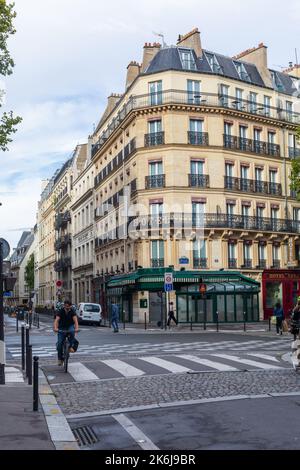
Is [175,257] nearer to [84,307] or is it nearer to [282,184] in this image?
[84,307]

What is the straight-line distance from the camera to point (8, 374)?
1282cm

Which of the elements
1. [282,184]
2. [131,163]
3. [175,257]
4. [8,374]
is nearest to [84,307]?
[175,257]

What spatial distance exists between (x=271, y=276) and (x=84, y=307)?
41.8 ft

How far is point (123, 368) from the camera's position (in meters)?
13.5

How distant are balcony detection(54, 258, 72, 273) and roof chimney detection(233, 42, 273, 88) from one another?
3076 centimetres

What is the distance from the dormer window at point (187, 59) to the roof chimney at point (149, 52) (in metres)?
2.30

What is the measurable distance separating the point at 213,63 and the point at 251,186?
8900mm

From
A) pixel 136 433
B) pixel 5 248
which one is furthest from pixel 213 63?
pixel 136 433

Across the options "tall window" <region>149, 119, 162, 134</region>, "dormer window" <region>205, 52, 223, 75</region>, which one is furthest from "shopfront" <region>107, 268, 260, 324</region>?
"dormer window" <region>205, 52, 223, 75</region>

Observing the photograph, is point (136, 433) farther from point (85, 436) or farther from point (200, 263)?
point (200, 263)

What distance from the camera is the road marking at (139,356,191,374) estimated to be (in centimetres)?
1295

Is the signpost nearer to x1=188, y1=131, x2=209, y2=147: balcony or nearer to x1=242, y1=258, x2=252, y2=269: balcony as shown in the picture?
x1=188, y1=131, x2=209, y2=147: balcony

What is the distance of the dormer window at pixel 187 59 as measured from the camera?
4088 cm

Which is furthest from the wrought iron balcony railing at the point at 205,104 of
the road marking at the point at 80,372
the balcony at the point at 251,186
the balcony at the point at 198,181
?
the road marking at the point at 80,372
